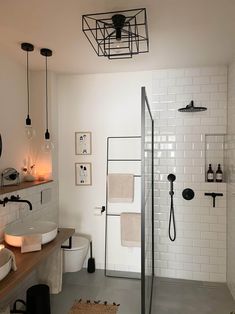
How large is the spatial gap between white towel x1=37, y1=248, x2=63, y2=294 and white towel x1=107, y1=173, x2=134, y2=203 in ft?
3.12

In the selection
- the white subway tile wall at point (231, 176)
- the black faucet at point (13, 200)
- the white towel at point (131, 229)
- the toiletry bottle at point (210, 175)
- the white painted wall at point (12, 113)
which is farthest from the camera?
the white towel at point (131, 229)

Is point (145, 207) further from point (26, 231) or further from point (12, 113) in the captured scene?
point (12, 113)

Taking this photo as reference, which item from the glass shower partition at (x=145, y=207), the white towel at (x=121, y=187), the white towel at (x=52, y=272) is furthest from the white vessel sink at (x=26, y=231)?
the white towel at (x=121, y=187)

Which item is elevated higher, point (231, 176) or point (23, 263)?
point (231, 176)

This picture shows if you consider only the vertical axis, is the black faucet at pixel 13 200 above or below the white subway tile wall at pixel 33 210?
above

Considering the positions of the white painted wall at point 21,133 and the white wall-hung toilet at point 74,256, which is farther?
the white wall-hung toilet at point 74,256

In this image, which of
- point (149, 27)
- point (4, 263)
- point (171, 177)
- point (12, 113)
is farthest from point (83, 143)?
point (4, 263)

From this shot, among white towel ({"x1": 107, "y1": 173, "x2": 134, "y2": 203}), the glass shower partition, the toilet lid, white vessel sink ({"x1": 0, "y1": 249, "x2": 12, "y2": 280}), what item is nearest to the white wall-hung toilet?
the toilet lid

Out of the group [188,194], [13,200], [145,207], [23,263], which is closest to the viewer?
[23,263]

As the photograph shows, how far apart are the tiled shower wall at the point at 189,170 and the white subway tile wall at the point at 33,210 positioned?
1344 mm

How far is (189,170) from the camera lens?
306cm

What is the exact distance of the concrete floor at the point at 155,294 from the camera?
2.53 m

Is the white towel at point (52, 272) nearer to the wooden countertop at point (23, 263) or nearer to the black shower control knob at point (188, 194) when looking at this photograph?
the wooden countertop at point (23, 263)

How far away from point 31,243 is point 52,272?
920mm
